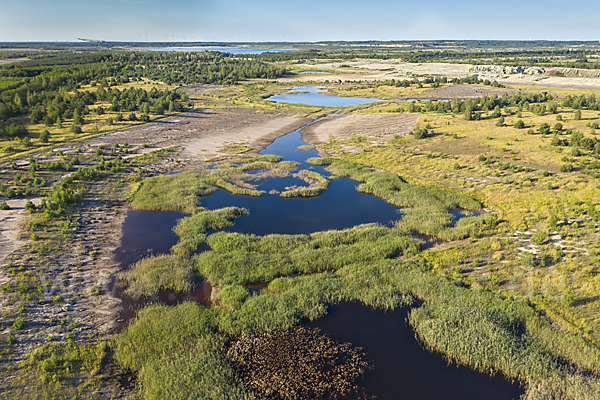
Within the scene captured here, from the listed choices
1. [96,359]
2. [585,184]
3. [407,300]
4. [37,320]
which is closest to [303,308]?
[407,300]

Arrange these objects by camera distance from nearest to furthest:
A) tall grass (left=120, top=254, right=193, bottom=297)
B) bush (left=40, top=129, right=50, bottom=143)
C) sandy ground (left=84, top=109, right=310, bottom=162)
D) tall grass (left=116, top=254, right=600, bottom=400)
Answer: tall grass (left=116, top=254, right=600, bottom=400) < tall grass (left=120, top=254, right=193, bottom=297) < bush (left=40, top=129, right=50, bottom=143) < sandy ground (left=84, top=109, right=310, bottom=162)

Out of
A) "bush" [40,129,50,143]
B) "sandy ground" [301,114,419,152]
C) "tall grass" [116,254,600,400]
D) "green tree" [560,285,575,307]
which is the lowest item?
"tall grass" [116,254,600,400]

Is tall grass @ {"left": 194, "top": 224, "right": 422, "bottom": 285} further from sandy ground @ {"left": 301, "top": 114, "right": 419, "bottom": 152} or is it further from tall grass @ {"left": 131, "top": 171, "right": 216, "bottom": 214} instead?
sandy ground @ {"left": 301, "top": 114, "right": 419, "bottom": 152}

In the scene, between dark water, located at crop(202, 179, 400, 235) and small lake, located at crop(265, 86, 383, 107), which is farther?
small lake, located at crop(265, 86, 383, 107)

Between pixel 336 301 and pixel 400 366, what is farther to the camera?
pixel 336 301

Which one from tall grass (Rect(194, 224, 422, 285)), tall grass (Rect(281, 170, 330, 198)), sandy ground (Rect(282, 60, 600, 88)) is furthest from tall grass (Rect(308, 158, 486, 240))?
sandy ground (Rect(282, 60, 600, 88))

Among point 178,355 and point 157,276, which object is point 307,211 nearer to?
point 157,276

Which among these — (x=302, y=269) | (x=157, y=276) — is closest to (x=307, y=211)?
(x=302, y=269)
